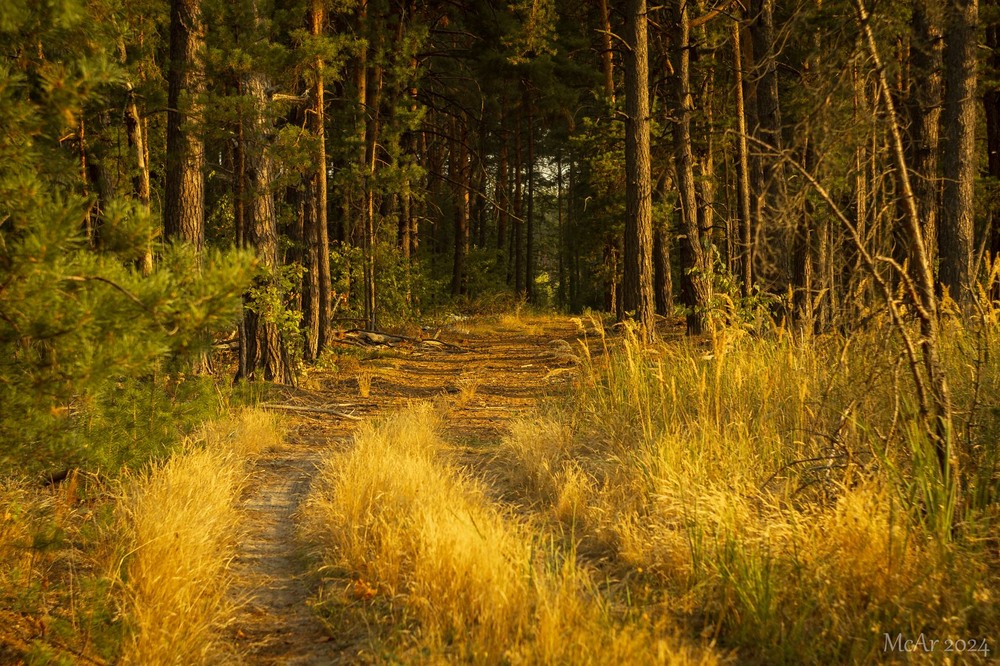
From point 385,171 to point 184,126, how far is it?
24.0 ft

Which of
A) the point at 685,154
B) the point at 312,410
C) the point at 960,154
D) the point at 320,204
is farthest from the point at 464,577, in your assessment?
the point at 960,154

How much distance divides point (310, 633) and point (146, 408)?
2538 mm

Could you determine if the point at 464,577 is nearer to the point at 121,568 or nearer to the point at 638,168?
the point at 121,568

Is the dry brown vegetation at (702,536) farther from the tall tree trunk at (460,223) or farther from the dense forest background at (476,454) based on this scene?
the tall tree trunk at (460,223)

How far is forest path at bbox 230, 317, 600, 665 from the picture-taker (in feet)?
11.6

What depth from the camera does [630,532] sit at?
3.97 metres

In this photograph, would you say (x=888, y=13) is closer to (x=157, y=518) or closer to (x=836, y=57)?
(x=836, y=57)

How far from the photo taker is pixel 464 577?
338 centimetres

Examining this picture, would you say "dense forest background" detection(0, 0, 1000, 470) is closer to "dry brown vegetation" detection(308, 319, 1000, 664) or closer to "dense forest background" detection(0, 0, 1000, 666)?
"dense forest background" detection(0, 0, 1000, 666)

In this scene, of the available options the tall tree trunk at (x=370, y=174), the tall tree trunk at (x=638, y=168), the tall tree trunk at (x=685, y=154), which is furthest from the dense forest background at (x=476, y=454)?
the tall tree trunk at (x=370, y=174)

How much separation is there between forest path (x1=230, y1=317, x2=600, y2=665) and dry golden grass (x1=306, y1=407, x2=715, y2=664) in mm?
305

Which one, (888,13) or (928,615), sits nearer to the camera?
(928,615)

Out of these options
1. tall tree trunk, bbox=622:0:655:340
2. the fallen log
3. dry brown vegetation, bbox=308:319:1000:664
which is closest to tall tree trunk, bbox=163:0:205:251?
the fallen log

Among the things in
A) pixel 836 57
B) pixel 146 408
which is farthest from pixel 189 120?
pixel 836 57
